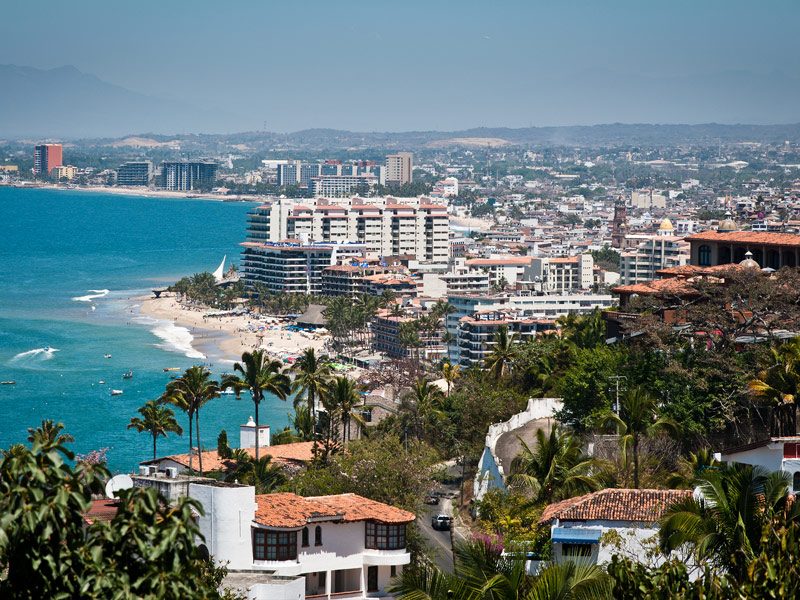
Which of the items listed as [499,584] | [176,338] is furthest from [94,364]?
[499,584]

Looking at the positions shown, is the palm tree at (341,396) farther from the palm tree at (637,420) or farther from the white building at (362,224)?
the white building at (362,224)

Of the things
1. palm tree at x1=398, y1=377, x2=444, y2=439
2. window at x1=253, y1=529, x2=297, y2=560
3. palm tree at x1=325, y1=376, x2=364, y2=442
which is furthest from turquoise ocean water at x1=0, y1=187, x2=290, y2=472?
Answer: window at x1=253, y1=529, x2=297, y2=560

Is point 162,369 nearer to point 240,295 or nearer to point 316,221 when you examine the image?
point 240,295

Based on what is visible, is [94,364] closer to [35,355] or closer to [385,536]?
[35,355]

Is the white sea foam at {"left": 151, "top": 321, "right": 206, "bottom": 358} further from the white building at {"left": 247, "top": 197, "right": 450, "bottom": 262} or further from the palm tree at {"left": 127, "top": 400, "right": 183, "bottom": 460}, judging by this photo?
the palm tree at {"left": 127, "top": 400, "right": 183, "bottom": 460}

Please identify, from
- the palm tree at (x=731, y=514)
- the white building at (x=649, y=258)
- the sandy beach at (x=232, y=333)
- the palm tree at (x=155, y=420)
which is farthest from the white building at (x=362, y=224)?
the palm tree at (x=731, y=514)

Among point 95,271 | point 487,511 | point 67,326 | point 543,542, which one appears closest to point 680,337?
point 487,511
